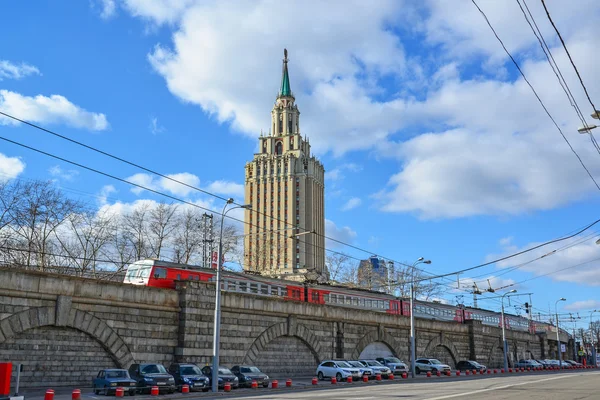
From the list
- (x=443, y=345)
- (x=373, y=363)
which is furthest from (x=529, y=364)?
(x=373, y=363)

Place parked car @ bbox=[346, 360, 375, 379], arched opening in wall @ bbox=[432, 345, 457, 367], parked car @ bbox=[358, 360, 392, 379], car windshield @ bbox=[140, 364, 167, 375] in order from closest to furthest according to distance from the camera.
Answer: car windshield @ bbox=[140, 364, 167, 375], parked car @ bbox=[346, 360, 375, 379], parked car @ bbox=[358, 360, 392, 379], arched opening in wall @ bbox=[432, 345, 457, 367]

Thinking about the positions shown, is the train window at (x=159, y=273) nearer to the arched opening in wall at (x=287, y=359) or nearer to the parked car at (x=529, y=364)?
the arched opening in wall at (x=287, y=359)

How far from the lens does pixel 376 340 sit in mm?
47219

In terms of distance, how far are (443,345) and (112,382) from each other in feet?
131

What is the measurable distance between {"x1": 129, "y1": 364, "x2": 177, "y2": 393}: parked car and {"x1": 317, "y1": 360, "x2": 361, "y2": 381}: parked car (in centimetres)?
1206

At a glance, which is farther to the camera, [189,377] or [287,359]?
[287,359]

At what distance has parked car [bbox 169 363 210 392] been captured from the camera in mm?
26844

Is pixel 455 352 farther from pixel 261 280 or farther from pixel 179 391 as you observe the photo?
pixel 179 391

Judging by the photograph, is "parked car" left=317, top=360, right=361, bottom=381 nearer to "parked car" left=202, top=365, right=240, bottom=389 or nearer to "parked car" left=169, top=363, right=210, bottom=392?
"parked car" left=202, top=365, right=240, bottom=389

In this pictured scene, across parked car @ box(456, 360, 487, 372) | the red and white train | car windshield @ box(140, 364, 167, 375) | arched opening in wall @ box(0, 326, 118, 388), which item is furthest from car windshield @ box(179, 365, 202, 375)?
parked car @ box(456, 360, 487, 372)

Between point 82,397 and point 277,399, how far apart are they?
26.0 ft

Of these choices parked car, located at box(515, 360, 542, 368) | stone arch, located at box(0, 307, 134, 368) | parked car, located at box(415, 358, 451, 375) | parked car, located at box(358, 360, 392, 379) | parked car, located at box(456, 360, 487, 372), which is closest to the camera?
stone arch, located at box(0, 307, 134, 368)

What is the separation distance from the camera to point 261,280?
3822cm

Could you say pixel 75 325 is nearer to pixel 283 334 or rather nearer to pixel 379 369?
pixel 283 334
